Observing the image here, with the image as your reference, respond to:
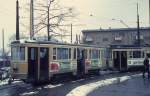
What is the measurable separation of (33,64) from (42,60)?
0.87 meters

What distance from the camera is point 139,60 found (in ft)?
152

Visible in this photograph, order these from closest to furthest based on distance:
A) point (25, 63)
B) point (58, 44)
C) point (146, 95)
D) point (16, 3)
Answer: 1. point (146, 95)
2. point (25, 63)
3. point (58, 44)
4. point (16, 3)

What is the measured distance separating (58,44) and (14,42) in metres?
3.68

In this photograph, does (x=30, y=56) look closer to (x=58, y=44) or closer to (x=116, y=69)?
(x=58, y=44)

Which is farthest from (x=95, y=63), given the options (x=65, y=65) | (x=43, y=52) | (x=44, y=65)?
(x=43, y=52)

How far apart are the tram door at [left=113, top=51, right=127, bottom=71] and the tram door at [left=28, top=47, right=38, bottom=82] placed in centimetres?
1987

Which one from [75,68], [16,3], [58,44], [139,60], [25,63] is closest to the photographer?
[25,63]

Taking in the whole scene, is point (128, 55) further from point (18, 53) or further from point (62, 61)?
point (18, 53)

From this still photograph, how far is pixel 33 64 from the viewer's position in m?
27.6

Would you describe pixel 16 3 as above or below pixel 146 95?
above

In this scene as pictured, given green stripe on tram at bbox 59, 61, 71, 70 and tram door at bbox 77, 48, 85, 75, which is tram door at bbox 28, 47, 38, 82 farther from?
tram door at bbox 77, 48, 85, 75

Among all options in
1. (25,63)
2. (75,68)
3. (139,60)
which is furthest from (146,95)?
(139,60)

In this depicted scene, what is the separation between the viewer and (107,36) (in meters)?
107

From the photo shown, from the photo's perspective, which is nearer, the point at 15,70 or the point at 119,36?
the point at 15,70
